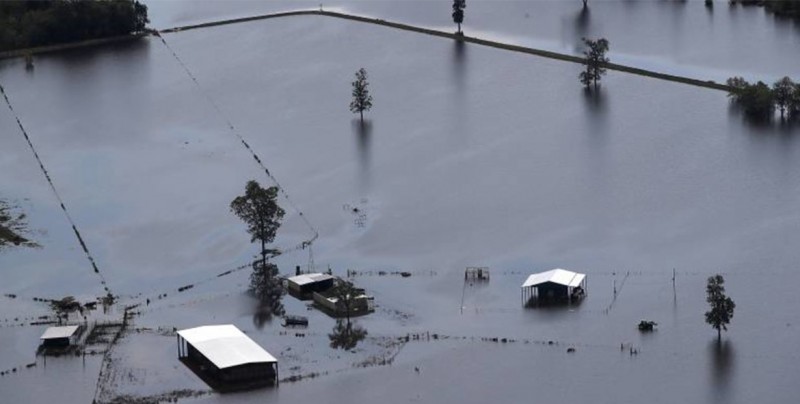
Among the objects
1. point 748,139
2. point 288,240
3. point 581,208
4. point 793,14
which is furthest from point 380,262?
point 793,14

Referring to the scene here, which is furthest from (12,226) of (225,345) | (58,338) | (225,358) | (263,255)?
(225,358)

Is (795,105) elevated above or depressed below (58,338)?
above

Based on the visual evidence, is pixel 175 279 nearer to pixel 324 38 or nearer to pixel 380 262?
pixel 380 262

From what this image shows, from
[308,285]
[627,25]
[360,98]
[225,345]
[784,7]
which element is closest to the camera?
[225,345]

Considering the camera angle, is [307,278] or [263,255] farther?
[263,255]

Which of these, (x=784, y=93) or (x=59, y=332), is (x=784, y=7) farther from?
(x=59, y=332)

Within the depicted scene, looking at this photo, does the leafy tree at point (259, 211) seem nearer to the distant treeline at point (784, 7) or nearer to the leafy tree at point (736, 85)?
the leafy tree at point (736, 85)

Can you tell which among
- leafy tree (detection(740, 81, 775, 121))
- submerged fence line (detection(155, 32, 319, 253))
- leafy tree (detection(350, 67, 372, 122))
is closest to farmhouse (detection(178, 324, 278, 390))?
submerged fence line (detection(155, 32, 319, 253))
